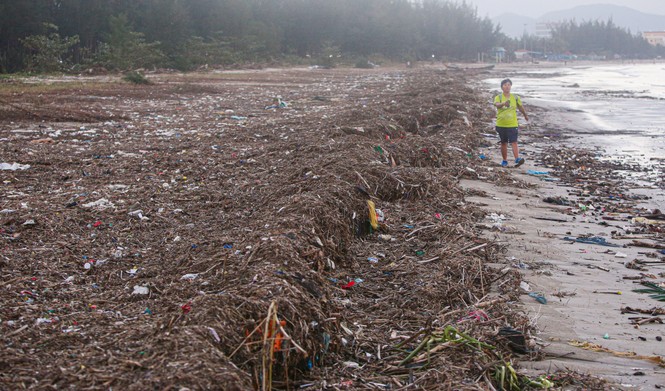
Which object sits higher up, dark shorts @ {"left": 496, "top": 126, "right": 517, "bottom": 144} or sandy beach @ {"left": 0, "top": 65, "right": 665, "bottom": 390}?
dark shorts @ {"left": 496, "top": 126, "right": 517, "bottom": 144}

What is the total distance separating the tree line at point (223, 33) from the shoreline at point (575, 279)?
24.2 m

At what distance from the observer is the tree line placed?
29219mm

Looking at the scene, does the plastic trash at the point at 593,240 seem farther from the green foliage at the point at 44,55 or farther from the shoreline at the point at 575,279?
the green foliage at the point at 44,55

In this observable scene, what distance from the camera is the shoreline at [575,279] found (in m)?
3.46

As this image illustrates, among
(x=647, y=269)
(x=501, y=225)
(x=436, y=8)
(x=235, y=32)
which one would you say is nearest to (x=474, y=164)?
(x=501, y=225)

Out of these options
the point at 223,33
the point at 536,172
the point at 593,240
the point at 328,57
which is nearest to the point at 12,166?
the point at 593,240

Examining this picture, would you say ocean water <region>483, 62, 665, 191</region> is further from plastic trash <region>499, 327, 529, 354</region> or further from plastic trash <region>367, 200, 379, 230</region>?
plastic trash <region>499, 327, 529, 354</region>

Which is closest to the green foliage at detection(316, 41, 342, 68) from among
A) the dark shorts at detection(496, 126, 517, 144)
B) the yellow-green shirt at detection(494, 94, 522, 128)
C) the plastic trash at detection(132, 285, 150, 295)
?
the yellow-green shirt at detection(494, 94, 522, 128)

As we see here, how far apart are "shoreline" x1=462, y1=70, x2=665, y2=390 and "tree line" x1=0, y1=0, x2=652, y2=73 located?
79.3 ft

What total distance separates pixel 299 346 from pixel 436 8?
101 m

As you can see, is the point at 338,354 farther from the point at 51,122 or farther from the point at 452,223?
the point at 51,122

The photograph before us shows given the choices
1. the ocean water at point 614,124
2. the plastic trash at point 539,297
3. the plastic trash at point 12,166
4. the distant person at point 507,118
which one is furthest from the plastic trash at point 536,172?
the plastic trash at point 12,166

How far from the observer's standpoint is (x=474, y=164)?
9.24 m

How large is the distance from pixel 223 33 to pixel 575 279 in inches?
1838
